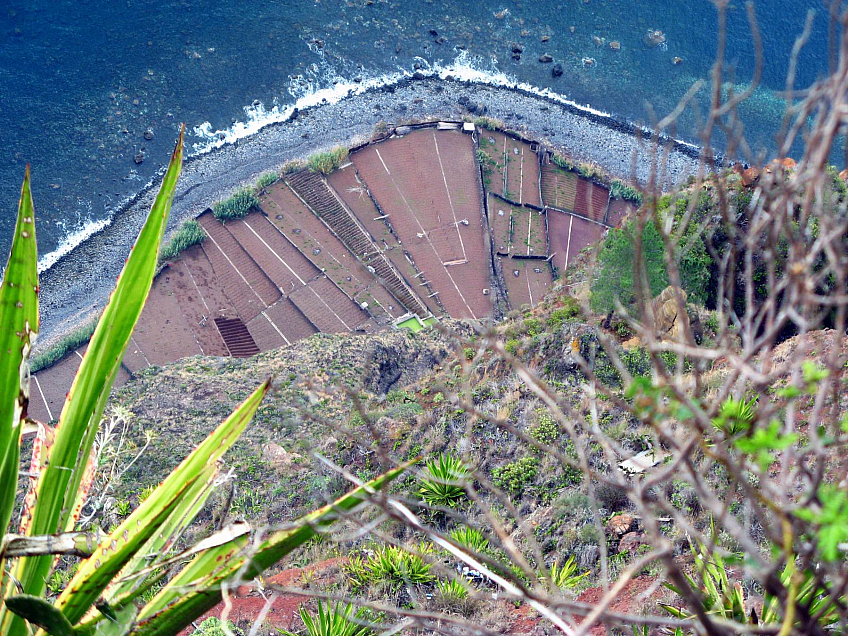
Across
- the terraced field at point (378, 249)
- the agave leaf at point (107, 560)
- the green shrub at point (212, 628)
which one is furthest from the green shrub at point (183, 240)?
the agave leaf at point (107, 560)

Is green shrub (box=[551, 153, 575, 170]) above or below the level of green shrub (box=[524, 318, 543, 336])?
above

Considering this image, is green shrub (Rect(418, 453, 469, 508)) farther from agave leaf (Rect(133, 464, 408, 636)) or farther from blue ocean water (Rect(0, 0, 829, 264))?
blue ocean water (Rect(0, 0, 829, 264))

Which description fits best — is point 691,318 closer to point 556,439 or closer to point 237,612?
point 556,439

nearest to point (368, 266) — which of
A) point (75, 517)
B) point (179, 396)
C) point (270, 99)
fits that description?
point (179, 396)

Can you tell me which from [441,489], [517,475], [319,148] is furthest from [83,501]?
[319,148]

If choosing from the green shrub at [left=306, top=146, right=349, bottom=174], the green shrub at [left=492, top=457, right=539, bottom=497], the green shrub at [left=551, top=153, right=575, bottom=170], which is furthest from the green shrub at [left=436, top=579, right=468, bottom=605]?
the green shrub at [left=551, top=153, right=575, bottom=170]
